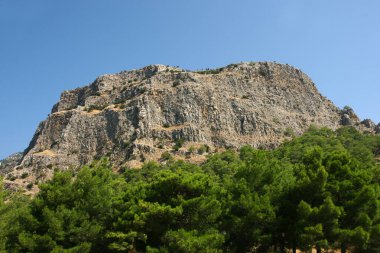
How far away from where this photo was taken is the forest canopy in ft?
82.8

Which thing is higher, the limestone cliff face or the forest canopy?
the limestone cliff face

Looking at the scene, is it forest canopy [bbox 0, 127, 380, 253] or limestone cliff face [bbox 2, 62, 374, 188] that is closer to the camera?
forest canopy [bbox 0, 127, 380, 253]

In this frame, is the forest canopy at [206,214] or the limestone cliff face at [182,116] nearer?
the forest canopy at [206,214]

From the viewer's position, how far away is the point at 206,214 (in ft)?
86.5

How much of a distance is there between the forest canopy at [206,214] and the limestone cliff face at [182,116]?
204ft

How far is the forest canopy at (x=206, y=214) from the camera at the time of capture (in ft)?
82.8

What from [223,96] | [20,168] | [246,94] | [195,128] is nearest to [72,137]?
[20,168]

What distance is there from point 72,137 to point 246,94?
5199 cm

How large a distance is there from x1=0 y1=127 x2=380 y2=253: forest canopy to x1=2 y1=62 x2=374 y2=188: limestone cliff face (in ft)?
204

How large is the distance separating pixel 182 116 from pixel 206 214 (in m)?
81.4

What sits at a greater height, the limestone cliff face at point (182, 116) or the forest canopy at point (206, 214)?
the limestone cliff face at point (182, 116)

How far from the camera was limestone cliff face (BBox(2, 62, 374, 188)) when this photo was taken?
101562mm

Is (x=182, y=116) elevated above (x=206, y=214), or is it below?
above

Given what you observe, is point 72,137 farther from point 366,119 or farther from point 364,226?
point 364,226
